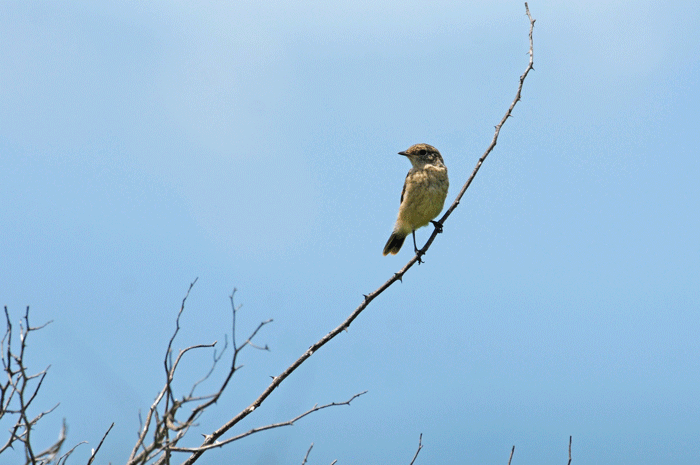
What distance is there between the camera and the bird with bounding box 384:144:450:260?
22.8 feet

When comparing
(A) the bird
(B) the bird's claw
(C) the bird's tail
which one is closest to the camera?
(B) the bird's claw

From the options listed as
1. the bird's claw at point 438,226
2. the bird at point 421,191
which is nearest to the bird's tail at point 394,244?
the bird at point 421,191

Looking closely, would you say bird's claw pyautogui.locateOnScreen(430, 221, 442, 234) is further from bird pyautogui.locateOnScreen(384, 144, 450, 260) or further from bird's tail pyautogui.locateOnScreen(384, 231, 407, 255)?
bird's tail pyautogui.locateOnScreen(384, 231, 407, 255)

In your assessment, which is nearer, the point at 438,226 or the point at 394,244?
the point at 438,226

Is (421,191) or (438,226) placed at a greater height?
(421,191)

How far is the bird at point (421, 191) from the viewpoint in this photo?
22.8ft

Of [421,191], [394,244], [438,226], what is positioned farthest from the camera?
[394,244]

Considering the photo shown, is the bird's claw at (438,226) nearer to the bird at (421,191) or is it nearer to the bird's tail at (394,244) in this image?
the bird at (421,191)

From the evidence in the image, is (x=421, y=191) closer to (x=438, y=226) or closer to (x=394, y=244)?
(x=438, y=226)

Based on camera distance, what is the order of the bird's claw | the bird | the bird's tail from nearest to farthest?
the bird's claw
the bird
the bird's tail

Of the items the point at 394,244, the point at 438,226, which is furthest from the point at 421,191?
the point at 394,244

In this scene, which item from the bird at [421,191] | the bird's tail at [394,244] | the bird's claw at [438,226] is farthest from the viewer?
the bird's tail at [394,244]

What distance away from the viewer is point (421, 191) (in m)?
6.99

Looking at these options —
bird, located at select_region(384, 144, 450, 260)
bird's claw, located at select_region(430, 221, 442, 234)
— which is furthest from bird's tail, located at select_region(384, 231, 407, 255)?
bird's claw, located at select_region(430, 221, 442, 234)
